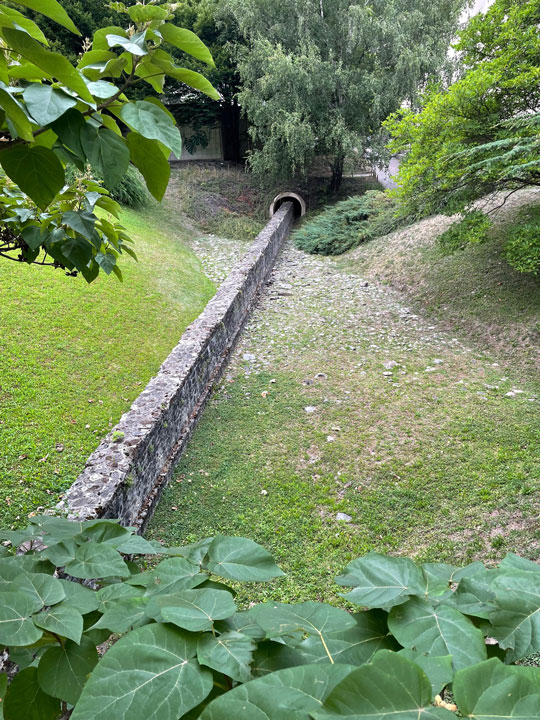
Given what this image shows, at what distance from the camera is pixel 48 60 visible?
0.78 metres

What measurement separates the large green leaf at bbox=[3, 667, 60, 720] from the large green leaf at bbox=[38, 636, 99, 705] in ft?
0.12

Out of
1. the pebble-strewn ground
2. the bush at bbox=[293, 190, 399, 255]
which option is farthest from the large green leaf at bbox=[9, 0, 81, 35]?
the bush at bbox=[293, 190, 399, 255]

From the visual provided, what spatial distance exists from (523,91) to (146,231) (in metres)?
8.71

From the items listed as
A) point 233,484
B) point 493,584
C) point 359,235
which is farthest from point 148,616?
point 359,235

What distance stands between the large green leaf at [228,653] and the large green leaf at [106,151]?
2.51 ft

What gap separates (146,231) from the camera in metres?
11.9

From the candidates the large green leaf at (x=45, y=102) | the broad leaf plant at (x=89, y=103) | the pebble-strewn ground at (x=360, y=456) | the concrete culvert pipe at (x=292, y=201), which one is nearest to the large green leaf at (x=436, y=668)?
the broad leaf plant at (x=89, y=103)

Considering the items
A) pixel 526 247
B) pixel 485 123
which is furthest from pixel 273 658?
pixel 485 123

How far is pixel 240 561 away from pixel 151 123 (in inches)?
31.7

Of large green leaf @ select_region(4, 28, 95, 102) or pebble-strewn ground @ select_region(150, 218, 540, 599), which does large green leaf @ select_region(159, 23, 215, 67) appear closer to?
large green leaf @ select_region(4, 28, 95, 102)

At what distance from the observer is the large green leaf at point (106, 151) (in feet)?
2.76

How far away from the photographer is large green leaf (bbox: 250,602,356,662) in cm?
63

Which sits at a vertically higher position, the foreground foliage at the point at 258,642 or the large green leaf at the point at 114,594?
the foreground foliage at the point at 258,642

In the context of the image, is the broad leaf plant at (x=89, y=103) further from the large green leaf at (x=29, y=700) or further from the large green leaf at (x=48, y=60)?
the large green leaf at (x=29, y=700)
